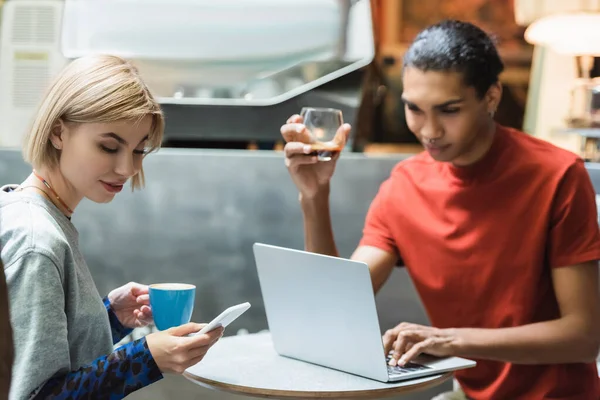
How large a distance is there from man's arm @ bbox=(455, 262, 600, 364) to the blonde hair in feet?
2.99

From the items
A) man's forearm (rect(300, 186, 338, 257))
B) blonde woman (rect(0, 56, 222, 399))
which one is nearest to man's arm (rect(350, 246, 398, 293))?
man's forearm (rect(300, 186, 338, 257))

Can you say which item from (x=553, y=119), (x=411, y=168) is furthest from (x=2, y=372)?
(x=553, y=119)

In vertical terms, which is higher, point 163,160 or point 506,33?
point 506,33

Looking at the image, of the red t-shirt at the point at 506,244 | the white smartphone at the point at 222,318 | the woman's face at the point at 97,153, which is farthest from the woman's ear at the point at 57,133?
the red t-shirt at the point at 506,244

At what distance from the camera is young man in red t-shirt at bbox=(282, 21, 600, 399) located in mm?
1899

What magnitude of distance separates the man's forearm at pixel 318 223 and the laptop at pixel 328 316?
0.39 meters

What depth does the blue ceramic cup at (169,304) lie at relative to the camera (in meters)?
1.50

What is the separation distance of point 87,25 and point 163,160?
57cm

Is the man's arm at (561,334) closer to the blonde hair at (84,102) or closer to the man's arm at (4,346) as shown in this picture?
the blonde hair at (84,102)

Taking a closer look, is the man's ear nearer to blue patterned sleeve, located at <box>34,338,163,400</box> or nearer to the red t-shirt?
the red t-shirt

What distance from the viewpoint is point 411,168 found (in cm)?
229

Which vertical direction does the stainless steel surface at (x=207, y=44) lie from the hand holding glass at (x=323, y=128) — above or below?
above

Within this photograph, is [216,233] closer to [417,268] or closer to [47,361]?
[417,268]

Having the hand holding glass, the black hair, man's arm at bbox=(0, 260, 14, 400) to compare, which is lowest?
man's arm at bbox=(0, 260, 14, 400)
